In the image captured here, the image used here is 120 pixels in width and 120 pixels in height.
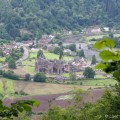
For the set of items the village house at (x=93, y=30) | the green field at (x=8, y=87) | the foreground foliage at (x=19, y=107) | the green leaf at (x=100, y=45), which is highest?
the village house at (x=93, y=30)

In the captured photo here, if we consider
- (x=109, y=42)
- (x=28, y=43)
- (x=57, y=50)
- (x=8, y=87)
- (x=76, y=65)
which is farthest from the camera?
(x=28, y=43)

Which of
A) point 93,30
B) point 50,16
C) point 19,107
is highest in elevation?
Result: point 50,16

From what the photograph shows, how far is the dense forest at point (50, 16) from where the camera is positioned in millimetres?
32656

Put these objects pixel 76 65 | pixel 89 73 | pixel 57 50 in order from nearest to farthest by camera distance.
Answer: pixel 89 73 < pixel 76 65 < pixel 57 50

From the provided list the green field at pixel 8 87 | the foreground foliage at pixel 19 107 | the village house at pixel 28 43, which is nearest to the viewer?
the foreground foliage at pixel 19 107

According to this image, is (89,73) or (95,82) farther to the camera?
(89,73)

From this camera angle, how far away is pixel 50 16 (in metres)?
36.8

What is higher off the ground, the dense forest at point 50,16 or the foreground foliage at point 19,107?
the dense forest at point 50,16

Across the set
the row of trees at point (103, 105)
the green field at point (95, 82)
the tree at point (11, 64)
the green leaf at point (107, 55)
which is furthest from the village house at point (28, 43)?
the green leaf at point (107, 55)

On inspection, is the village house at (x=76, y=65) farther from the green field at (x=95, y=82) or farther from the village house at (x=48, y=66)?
the green field at (x=95, y=82)

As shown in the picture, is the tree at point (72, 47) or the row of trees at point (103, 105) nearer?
the row of trees at point (103, 105)

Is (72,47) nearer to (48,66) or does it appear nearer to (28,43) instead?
(28,43)

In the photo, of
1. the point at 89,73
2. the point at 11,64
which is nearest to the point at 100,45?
the point at 89,73

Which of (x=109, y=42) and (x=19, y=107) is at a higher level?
(x=109, y=42)
